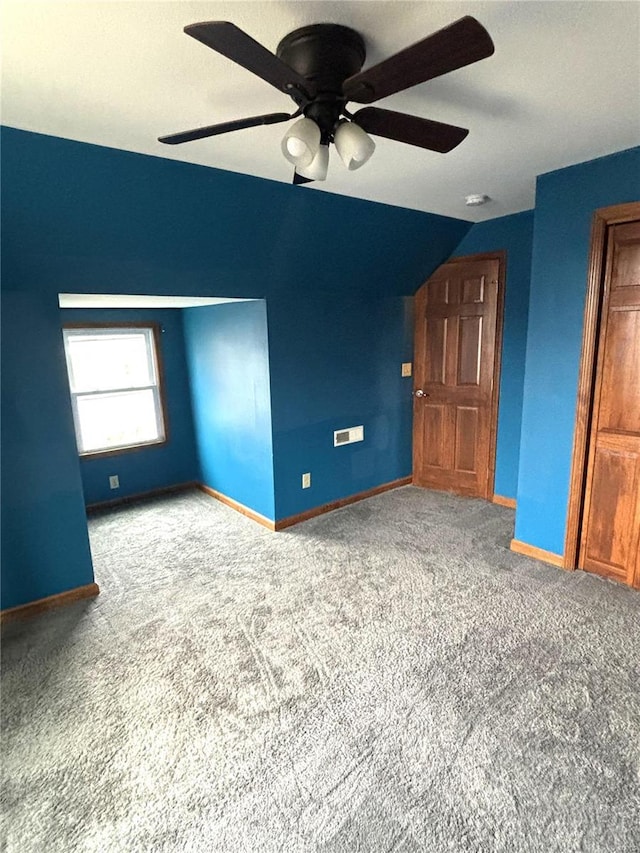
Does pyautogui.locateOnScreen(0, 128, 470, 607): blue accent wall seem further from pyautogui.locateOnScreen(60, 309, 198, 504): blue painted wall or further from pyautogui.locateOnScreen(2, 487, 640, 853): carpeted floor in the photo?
pyautogui.locateOnScreen(60, 309, 198, 504): blue painted wall

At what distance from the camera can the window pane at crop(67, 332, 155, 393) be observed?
3873 millimetres

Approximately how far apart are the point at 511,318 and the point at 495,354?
0.99 ft

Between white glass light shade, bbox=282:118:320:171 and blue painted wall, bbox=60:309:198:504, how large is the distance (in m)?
3.14

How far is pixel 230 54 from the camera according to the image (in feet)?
3.39

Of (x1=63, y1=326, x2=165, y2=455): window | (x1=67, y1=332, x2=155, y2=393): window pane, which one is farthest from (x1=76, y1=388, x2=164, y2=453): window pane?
(x1=67, y1=332, x2=155, y2=393): window pane

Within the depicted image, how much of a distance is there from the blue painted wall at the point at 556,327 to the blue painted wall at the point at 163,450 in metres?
3.09

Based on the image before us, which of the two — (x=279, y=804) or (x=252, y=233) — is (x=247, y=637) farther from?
(x=252, y=233)

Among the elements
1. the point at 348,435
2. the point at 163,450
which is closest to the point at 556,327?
the point at 348,435

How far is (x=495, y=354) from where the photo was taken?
3.68 meters

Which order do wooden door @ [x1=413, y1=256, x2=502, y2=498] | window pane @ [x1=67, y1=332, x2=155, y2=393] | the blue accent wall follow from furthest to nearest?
1. window pane @ [x1=67, y1=332, x2=155, y2=393]
2. wooden door @ [x1=413, y1=256, x2=502, y2=498]
3. the blue accent wall

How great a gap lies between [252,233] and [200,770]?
8.39ft

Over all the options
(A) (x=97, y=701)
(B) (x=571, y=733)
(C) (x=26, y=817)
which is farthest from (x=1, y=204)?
(B) (x=571, y=733)

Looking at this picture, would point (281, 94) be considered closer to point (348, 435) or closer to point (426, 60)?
point (426, 60)

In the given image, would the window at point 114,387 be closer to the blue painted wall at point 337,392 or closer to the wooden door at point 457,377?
the blue painted wall at point 337,392
